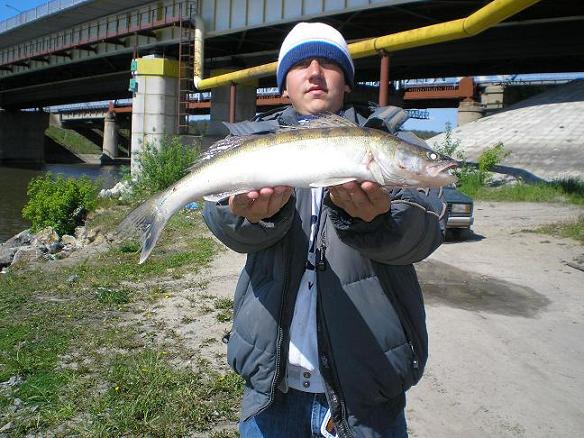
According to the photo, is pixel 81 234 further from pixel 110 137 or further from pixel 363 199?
pixel 110 137

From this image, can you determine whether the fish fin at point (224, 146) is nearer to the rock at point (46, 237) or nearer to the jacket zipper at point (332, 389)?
the jacket zipper at point (332, 389)

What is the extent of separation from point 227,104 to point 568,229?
19.7m

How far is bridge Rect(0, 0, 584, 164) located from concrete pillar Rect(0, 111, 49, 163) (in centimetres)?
2335

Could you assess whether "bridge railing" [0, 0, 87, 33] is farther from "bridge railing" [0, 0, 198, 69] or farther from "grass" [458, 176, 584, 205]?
"grass" [458, 176, 584, 205]

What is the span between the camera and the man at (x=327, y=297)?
1.98 metres

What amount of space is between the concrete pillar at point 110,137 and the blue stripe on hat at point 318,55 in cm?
7674

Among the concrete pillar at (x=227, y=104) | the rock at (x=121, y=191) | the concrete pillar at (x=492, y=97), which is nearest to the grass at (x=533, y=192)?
the rock at (x=121, y=191)

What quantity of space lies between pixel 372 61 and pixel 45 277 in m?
22.4

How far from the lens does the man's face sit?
2.21 metres

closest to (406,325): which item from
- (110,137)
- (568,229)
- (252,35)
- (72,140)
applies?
(568,229)

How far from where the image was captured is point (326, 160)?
7.07 feet

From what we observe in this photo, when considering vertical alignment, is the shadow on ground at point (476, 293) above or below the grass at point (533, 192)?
below

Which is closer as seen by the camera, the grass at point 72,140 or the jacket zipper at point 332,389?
the jacket zipper at point 332,389

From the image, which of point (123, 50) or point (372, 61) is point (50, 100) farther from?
point (372, 61)
